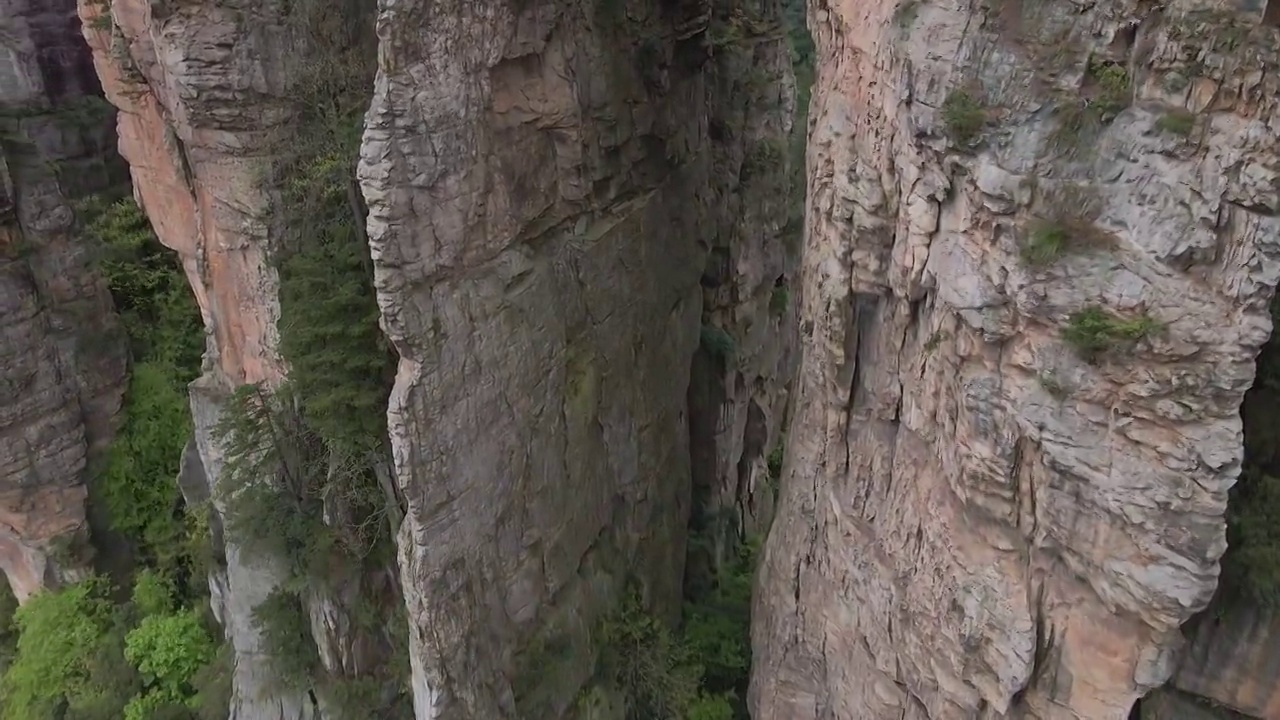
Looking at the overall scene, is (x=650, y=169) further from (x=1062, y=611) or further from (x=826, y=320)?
(x=1062, y=611)

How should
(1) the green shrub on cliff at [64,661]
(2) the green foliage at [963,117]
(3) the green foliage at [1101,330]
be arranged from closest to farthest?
(3) the green foliage at [1101,330]
(2) the green foliage at [963,117]
(1) the green shrub on cliff at [64,661]

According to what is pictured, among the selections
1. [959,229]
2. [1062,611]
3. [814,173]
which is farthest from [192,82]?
[1062,611]

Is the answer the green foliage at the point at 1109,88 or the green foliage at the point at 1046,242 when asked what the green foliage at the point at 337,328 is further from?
the green foliage at the point at 1109,88

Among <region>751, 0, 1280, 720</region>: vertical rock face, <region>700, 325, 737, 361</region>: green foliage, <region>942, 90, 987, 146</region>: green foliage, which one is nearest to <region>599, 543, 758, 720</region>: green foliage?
<region>751, 0, 1280, 720</region>: vertical rock face

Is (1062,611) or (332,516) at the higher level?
(1062,611)

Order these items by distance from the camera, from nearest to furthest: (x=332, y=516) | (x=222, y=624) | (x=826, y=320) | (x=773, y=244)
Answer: (x=826, y=320) → (x=332, y=516) → (x=222, y=624) → (x=773, y=244)

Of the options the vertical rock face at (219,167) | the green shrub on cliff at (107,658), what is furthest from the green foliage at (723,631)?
the green shrub on cliff at (107,658)
